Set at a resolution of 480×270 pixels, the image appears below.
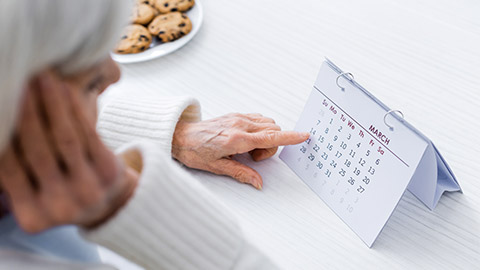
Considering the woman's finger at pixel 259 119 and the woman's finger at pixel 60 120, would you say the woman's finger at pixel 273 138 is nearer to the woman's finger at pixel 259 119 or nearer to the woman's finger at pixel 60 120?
the woman's finger at pixel 259 119

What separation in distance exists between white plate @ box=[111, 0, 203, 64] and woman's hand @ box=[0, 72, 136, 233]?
2.40 feet

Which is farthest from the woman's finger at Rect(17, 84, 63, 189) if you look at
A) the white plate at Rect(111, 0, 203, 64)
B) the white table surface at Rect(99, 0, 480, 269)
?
the white plate at Rect(111, 0, 203, 64)

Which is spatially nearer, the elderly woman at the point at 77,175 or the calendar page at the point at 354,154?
the elderly woman at the point at 77,175

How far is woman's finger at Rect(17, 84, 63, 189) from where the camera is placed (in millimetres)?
403

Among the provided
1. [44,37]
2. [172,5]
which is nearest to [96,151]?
[44,37]

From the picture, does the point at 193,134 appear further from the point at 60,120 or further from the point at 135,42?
the point at 60,120

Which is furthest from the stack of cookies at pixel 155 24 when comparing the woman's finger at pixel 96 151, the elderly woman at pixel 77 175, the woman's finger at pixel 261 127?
the woman's finger at pixel 96 151

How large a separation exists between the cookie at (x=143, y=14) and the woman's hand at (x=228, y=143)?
0.43 metres

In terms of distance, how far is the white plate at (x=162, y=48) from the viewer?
117 cm

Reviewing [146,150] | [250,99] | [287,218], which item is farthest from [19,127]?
[250,99]

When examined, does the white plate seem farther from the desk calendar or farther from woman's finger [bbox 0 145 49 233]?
woman's finger [bbox 0 145 49 233]

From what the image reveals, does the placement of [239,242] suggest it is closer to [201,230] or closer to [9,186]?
[201,230]

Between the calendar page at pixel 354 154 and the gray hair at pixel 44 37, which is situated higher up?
the gray hair at pixel 44 37

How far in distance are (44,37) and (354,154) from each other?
0.58m
